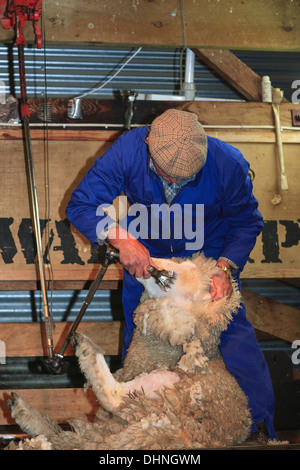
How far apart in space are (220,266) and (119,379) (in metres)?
0.64

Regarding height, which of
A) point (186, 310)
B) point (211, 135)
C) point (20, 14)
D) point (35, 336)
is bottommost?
point (35, 336)

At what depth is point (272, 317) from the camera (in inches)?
142

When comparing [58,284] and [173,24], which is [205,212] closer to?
[58,284]

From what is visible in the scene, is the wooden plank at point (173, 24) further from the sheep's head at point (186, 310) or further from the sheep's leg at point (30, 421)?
the sheep's leg at point (30, 421)

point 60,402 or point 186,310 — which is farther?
point 60,402

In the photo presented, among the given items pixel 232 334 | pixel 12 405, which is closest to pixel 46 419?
pixel 12 405

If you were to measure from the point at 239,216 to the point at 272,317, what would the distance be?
1.44 metres

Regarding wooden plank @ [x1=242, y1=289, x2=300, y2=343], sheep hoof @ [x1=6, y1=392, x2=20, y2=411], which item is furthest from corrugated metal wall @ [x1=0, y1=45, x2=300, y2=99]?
sheep hoof @ [x1=6, y1=392, x2=20, y2=411]

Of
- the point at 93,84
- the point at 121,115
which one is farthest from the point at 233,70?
the point at 93,84

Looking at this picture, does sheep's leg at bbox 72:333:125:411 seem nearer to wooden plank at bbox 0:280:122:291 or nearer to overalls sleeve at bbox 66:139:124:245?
overalls sleeve at bbox 66:139:124:245

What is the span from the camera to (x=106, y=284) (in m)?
3.47

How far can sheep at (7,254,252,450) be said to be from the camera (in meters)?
1.74

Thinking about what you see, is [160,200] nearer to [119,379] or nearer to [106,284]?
[119,379]

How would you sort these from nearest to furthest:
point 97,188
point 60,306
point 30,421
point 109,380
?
point 30,421
point 109,380
point 97,188
point 60,306
